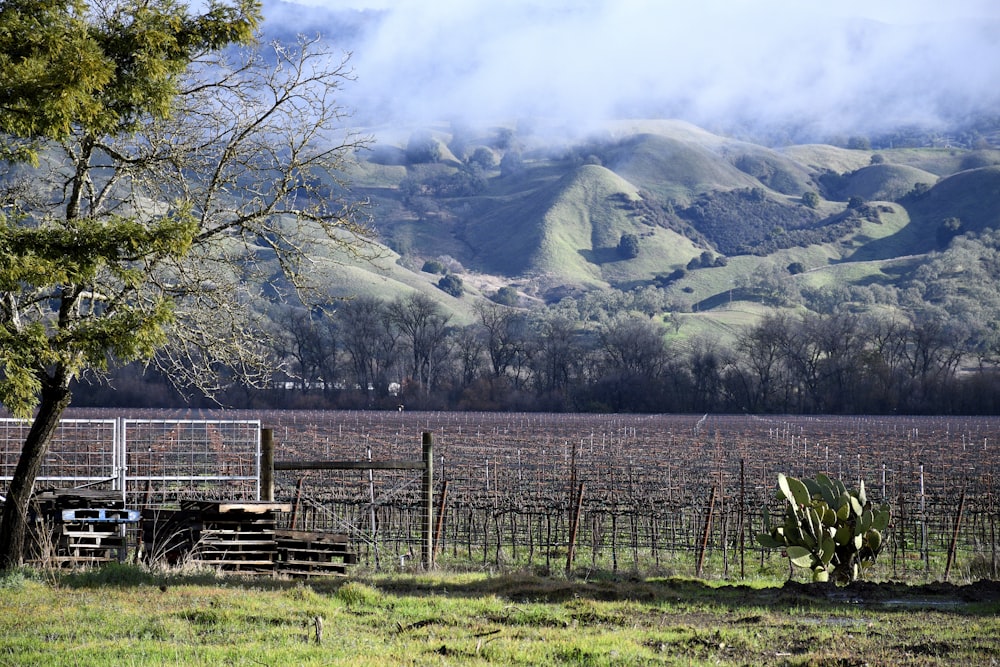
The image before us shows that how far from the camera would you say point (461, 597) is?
405 inches

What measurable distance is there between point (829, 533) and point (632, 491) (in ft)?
48.9

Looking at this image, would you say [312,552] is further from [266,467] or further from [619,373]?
[619,373]

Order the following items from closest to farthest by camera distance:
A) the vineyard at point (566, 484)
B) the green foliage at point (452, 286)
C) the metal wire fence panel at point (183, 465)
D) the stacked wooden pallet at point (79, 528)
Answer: the stacked wooden pallet at point (79, 528) → the metal wire fence panel at point (183, 465) → the vineyard at point (566, 484) → the green foliage at point (452, 286)

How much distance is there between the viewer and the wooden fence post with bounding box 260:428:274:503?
13.5 metres

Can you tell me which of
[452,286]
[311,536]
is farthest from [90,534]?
[452,286]

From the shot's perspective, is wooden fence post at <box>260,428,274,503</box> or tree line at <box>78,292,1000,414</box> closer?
wooden fence post at <box>260,428,274,503</box>

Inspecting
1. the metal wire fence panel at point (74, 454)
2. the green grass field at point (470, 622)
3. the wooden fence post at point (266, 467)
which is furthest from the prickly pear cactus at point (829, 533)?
the metal wire fence panel at point (74, 454)

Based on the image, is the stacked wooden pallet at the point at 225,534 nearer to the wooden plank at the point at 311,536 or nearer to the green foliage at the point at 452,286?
the wooden plank at the point at 311,536

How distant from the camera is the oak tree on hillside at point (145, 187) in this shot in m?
9.54

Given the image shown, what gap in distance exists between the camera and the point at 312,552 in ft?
42.8

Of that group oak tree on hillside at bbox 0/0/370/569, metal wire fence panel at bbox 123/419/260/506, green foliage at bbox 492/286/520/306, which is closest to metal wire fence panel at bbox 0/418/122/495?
metal wire fence panel at bbox 123/419/260/506

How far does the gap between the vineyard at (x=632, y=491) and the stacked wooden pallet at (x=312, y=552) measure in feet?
4.29

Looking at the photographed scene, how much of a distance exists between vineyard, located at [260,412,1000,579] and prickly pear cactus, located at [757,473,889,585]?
277 cm

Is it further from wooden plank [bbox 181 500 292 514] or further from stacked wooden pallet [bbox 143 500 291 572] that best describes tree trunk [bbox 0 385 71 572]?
wooden plank [bbox 181 500 292 514]
